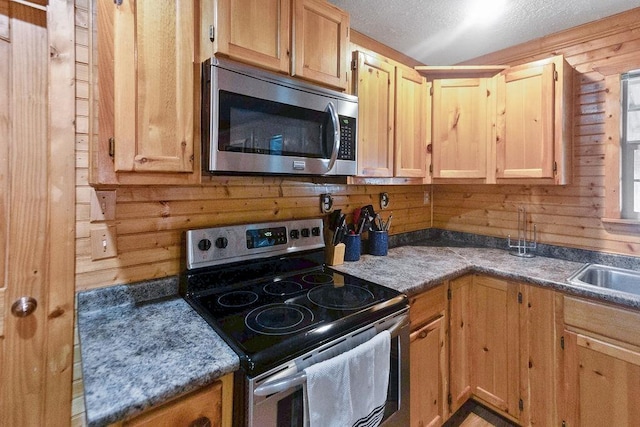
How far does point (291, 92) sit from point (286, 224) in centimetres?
67

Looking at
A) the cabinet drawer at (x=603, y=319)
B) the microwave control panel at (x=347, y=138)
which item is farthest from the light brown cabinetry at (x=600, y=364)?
the microwave control panel at (x=347, y=138)

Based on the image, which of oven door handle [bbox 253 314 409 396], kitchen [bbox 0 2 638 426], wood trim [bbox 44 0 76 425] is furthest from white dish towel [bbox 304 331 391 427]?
wood trim [bbox 44 0 76 425]

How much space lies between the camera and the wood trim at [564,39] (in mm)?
1854

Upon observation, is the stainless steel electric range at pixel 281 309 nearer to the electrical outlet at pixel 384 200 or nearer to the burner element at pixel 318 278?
the burner element at pixel 318 278

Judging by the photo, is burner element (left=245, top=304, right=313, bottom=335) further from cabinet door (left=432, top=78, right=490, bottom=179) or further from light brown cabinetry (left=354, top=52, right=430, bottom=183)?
cabinet door (left=432, top=78, right=490, bottom=179)

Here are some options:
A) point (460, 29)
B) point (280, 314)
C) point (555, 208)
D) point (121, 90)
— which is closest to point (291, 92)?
point (121, 90)

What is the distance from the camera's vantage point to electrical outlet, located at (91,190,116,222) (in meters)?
1.23

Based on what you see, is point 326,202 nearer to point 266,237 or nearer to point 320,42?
Answer: point 266,237

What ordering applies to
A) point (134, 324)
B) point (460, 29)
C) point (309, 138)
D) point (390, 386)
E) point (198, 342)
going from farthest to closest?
1. point (460, 29)
2. point (309, 138)
3. point (390, 386)
4. point (134, 324)
5. point (198, 342)

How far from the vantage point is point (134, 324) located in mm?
1135

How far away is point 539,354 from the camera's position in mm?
1731

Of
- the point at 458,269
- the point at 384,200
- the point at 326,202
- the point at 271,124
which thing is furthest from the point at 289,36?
the point at 458,269

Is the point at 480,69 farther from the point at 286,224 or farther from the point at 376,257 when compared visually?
the point at 286,224

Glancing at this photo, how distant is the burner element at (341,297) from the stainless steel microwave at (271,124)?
0.54 m
